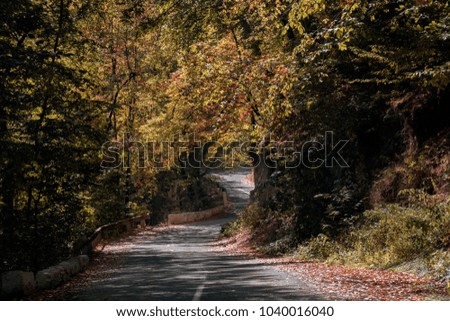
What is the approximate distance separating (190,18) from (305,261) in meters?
11.4

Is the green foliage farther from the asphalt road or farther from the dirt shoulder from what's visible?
the asphalt road

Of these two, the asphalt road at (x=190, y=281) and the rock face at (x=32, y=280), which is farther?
the rock face at (x=32, y=280)

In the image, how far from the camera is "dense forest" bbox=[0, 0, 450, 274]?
12.4m

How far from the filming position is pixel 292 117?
19750mm

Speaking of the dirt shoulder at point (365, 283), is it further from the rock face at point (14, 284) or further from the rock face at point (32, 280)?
the rock face at point (14, 284)

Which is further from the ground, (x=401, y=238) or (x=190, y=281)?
(x=401, y=238)

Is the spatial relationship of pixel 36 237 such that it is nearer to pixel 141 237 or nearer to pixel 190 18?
Result: pixel 190 18

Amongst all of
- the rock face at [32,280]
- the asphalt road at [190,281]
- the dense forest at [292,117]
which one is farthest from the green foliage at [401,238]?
the rock face at [32,280]

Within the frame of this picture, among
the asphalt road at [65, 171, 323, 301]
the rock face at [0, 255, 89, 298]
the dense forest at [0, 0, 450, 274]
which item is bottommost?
the asphalt road at [65, 171, 323, 301]

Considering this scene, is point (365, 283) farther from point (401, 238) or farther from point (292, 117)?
point (292, 117)

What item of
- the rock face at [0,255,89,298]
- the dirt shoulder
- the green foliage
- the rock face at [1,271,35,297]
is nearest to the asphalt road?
the dirt shoulder

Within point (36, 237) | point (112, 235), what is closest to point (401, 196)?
point (36, 237)

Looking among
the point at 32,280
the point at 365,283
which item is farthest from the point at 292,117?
the point at 32,280

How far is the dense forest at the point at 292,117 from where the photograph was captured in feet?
40.8
